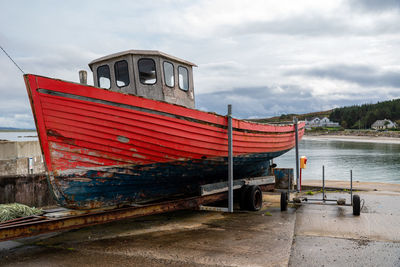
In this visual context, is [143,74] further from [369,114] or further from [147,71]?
[369,114]

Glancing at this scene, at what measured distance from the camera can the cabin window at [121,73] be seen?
7102 millimetres

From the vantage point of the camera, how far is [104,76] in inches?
294

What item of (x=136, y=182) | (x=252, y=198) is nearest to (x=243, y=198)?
(x=252, y=198)

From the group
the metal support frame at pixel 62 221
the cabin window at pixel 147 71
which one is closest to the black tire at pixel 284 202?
the metal support frame at pixel 62 221

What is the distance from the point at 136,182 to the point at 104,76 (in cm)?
266

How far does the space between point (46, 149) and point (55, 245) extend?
4.96 feet

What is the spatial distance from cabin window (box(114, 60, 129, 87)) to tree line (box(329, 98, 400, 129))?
482ft

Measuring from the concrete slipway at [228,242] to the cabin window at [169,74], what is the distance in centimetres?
284

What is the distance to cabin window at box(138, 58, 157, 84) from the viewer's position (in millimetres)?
7031

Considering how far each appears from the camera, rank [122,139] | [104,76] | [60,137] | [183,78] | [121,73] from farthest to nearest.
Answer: [183,78] → [104,76] → [121,73] → [122,139] → [60,137]

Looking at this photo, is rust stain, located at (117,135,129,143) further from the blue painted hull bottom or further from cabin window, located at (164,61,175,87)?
cabin window, located at (164,61,175,87)

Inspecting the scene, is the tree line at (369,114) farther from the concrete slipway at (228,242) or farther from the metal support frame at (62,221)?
the metal support frame at (62,221)

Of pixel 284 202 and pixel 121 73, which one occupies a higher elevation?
pixel 121 73

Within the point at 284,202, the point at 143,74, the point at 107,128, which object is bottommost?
the point at 284,202
